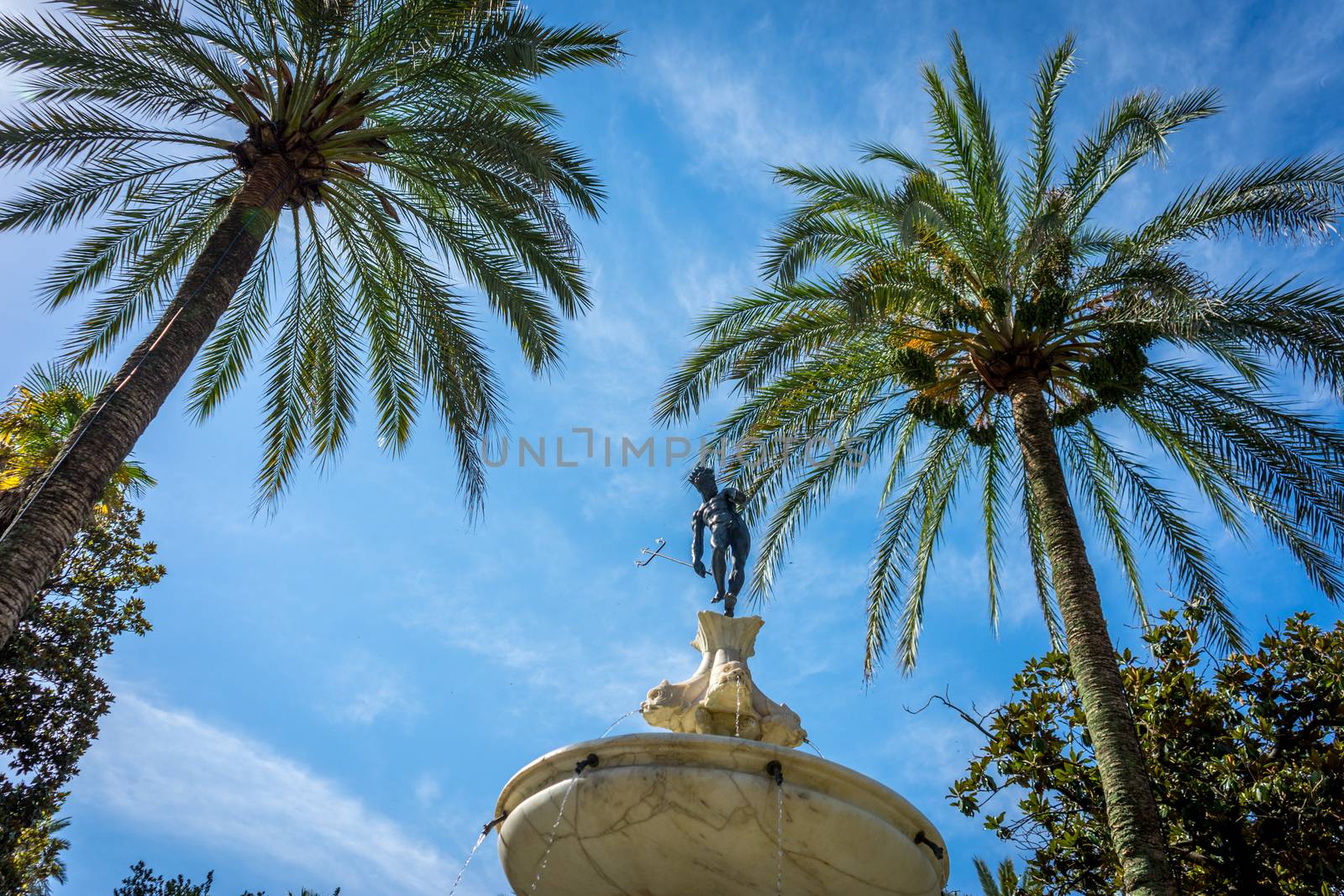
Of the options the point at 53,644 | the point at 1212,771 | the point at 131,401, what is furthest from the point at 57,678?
the point at 1212,771

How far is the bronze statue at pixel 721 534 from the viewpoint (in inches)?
304

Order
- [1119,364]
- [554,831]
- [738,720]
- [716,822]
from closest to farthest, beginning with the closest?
[716,822] < [554,831] < [738,720] < [1119,364]

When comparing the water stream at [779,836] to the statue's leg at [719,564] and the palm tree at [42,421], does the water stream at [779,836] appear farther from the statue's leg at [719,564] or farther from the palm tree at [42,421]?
the palm tree at [42,421]

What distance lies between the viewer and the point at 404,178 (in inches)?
440

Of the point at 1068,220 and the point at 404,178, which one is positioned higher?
the point at 1068,220

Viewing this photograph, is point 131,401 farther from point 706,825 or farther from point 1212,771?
point 1212,771

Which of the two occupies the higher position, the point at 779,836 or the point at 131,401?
the point at 131,401

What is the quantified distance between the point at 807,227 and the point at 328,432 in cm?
567

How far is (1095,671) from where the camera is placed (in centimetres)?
818

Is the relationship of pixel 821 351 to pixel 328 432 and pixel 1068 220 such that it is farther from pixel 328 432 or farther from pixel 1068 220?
pixel 328 432

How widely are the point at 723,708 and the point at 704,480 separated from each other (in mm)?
2056

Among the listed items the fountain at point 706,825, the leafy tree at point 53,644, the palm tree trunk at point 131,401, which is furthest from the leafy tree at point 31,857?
the fountain at point 706,825

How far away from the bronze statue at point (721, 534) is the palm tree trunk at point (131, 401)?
4051 mm

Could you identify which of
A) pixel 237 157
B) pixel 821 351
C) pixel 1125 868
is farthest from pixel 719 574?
pixel 237 157
